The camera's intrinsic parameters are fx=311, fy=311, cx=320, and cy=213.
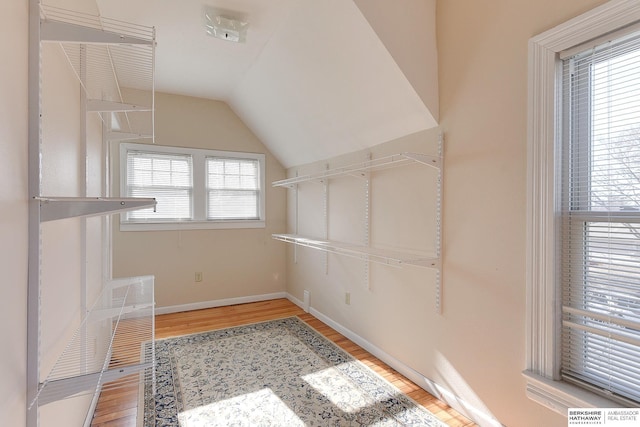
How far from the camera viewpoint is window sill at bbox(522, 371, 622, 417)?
Result: 128 cm

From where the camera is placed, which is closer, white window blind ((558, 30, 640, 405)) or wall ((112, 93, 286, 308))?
white window blind ((558, 30, 640, 405))

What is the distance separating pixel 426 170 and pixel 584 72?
0.92 meters

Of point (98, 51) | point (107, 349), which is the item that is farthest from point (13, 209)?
point (107, 349)

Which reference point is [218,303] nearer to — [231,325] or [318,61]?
[231,325]

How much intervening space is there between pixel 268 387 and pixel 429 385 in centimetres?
110

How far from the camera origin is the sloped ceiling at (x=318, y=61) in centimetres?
189

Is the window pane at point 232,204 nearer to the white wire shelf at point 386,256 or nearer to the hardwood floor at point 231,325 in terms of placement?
the white wire shelf at point 386,256

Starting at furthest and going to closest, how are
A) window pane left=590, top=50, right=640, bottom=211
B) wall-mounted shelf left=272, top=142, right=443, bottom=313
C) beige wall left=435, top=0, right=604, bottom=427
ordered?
wall-mounted shelf left=272, top=142, right=443, bottom=313
beige wall left=435, top=0, right=604, bottom=427
window pane left=590, top=50, right=640, bottom=211

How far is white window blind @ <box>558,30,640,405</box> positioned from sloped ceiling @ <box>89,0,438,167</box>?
80 cm

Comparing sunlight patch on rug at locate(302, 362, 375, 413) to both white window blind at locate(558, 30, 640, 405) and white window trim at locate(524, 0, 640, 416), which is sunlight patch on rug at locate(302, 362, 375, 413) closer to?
white window trim at locate(524, 0, 640, 416)

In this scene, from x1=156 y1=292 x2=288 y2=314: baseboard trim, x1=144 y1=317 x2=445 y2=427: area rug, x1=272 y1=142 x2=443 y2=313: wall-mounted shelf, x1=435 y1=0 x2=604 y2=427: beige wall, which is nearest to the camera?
x1=435 y1=0 x2=604 y2=427: beige wall

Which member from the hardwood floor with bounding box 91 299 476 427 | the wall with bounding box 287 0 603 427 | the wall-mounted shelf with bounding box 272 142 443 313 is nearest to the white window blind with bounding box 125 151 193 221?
the hardwood floor with bounding box 91 299 476 427

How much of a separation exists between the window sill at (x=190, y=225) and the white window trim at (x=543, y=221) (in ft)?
10.8

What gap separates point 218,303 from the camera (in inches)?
155
